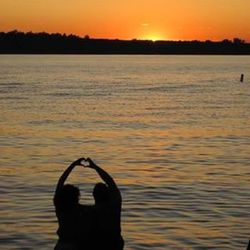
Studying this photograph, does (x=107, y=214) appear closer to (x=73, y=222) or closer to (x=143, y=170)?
(x=73, y=222)

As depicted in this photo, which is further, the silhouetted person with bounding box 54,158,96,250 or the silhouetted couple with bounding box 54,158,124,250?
the silhouetted couple with bounding box 54,158,124,250

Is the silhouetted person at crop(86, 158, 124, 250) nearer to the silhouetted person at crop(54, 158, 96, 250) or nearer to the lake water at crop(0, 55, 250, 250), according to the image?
the silhouetted person at crop(54, 158, 96, 250)

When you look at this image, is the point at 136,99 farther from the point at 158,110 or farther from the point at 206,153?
the point at 206,153

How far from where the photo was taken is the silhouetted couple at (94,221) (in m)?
8.70

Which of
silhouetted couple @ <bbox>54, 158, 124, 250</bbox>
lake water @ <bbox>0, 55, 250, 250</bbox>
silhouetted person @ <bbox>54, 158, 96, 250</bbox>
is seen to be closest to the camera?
silhouetted person @ <bbox>54, 158, 96, 250</bbox>

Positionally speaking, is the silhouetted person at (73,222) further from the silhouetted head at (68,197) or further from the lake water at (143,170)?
the lake water at (143,170)

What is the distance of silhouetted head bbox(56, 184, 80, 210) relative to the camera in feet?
27.6

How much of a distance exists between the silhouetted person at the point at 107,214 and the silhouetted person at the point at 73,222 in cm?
10

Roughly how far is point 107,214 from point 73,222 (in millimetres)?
420

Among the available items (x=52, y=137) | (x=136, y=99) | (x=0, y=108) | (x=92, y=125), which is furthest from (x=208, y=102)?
(x=52, y=137)

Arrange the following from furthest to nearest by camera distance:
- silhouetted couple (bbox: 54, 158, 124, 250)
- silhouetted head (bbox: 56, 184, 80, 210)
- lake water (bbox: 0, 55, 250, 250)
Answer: lake water (bbox: 0, 55, 250, 250) → silhouetted couple (bbox: 54, 158, 124, 250) → silhouetted head (bbox: 56, 184, 80, 210)

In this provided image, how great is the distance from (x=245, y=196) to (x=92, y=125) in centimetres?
2565

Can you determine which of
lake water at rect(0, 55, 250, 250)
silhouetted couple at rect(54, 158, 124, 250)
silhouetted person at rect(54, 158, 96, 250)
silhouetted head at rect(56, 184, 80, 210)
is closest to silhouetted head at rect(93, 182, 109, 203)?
silhouetted couple at rect(54, 158, 124, 250)

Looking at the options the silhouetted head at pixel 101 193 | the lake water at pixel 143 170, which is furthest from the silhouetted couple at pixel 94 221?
the lake water at pixel 143 170
